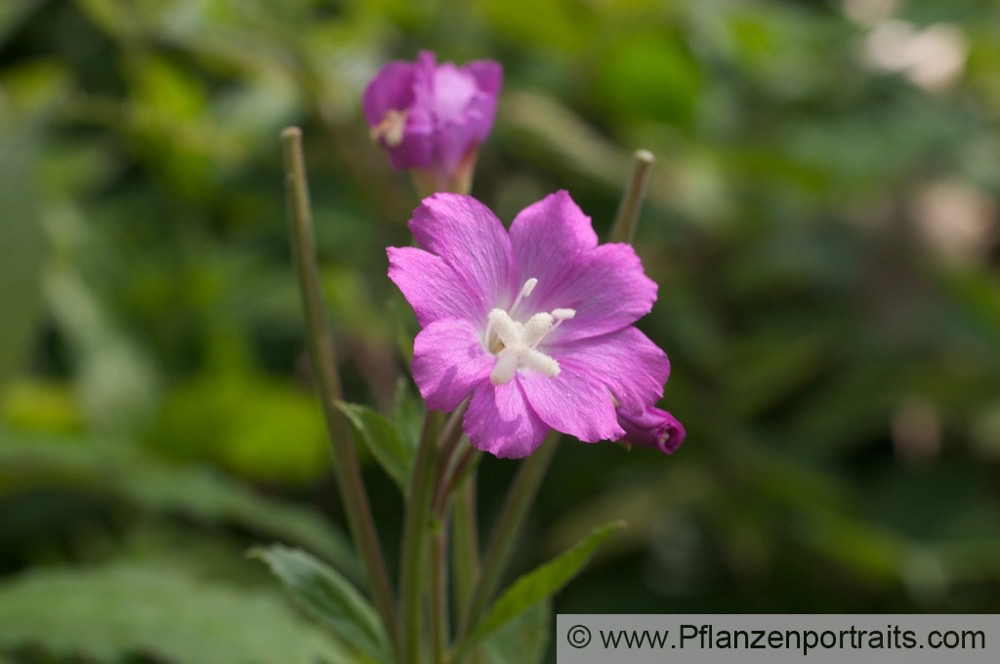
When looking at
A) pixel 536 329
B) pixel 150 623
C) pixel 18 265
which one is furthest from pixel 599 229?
pixel 536 329

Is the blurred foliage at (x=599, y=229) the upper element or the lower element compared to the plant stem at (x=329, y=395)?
upper

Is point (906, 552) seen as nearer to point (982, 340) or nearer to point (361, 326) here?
point (982, 340)

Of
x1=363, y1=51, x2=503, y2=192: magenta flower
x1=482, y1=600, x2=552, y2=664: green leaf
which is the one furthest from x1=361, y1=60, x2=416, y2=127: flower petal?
x1=482, y1=600, x2=552, y2=664: green leaf

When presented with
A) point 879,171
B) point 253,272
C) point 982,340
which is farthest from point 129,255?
point 982,340

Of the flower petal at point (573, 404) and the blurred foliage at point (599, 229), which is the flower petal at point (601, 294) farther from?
the blurred foliage at point (599, 229)

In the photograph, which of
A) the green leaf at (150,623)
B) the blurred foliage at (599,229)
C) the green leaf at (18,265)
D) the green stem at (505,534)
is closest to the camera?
the green stem at (505,534)

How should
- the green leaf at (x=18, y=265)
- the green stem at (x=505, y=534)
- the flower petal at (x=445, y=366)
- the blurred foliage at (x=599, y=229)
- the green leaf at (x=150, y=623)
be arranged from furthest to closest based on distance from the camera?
the blurred foliage at (x=599, y=229)
the green leaf at (x=18, y=265)
the green leaf at (x=150, y=623)
the green stem at (x=505, y=534)
the flower petal at (x=445, y=366)

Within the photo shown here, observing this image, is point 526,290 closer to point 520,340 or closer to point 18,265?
point 520,340

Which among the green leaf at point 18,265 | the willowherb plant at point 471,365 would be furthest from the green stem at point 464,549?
the green leaf at point 18,265
